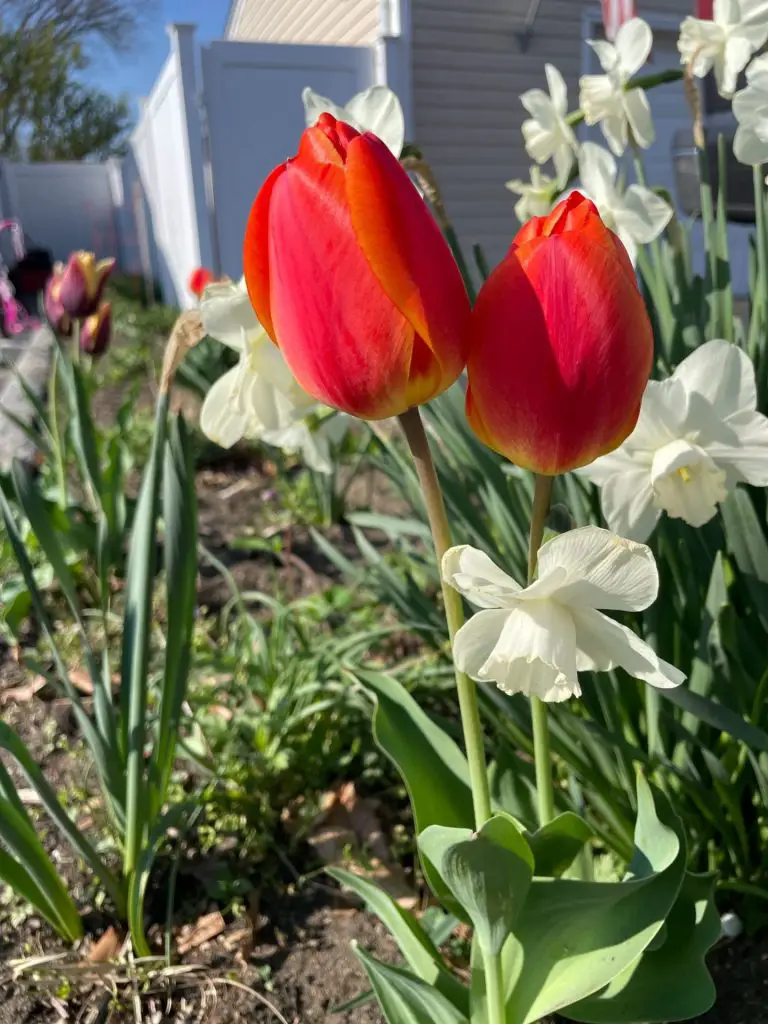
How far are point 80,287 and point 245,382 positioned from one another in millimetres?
1495

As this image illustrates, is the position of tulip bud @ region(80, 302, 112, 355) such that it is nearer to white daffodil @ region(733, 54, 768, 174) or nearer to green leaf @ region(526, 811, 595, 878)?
white daffodil @ region(733, 54, 768, 174)

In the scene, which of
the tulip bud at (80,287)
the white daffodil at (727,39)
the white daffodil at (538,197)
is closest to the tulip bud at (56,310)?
the tulip bud at (80,287)

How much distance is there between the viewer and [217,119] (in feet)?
17.7

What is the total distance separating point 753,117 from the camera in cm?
79

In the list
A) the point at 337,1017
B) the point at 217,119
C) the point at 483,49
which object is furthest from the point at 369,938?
the point at 483,49

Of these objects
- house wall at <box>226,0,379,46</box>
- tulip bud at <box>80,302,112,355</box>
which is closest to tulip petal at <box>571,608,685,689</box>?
tulip bud at <box>80,302,112,355</box>

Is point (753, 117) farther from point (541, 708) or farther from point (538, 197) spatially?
point (541, 708)

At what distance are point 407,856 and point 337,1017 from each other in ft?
0.97

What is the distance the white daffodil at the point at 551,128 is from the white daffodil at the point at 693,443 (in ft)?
2.19

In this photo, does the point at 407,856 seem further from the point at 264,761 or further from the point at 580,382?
the point at 580,382

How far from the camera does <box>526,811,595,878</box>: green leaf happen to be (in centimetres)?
65

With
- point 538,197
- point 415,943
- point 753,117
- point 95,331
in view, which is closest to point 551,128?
point 538,197

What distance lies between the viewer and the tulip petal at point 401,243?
446mm

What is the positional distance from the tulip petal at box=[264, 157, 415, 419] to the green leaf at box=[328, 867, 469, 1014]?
0.50 meters
